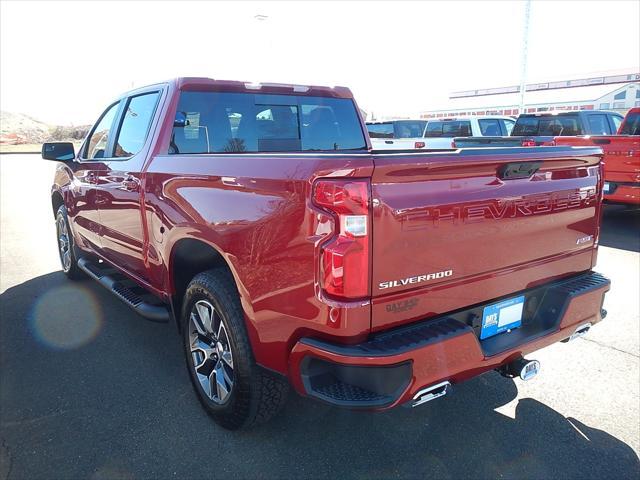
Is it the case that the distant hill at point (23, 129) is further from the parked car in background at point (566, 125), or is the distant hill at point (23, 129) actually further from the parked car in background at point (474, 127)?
the parked car in background at point (566, 125)

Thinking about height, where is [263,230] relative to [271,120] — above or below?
below

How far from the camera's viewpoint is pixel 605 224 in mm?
9086

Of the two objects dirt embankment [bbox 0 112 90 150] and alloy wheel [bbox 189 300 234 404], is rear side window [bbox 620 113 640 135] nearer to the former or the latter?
alloy wheel [bbox 189 300 234 404]

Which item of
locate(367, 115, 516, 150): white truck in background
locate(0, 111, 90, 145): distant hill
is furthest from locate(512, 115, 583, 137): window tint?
locate(0, 111, 90, 145): distant hill

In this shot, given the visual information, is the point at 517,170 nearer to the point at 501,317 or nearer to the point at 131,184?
the point at 501,317

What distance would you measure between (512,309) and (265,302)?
1.31m

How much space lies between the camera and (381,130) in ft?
55.7

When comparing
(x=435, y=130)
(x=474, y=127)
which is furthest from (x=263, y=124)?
(x=435, y=130)

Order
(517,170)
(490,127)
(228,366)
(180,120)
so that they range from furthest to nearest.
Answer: (490,127) → (180,120) → (228,366) → (517,170)

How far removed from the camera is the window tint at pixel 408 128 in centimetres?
1667

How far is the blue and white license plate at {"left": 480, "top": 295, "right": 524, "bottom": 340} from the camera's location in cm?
252

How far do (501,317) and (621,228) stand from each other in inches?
296

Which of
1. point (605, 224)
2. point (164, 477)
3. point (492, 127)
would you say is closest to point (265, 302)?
point (164, 477)

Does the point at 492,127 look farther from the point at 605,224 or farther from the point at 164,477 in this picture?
the point at 164,477
